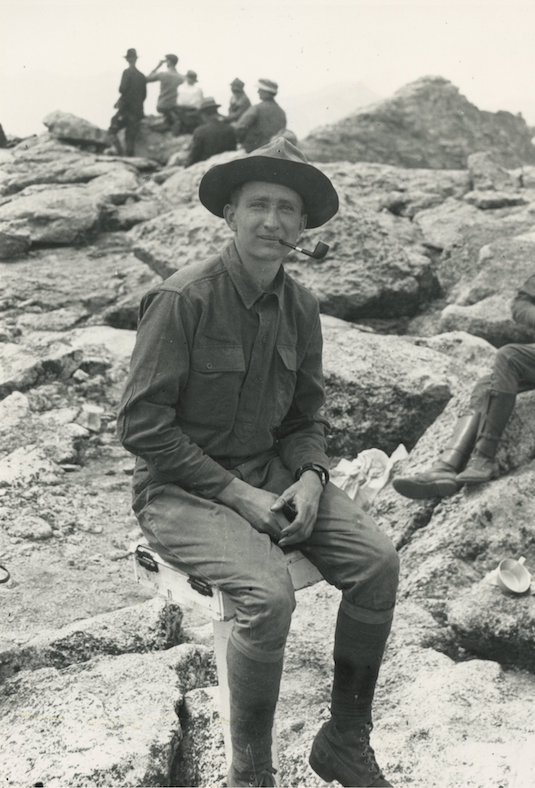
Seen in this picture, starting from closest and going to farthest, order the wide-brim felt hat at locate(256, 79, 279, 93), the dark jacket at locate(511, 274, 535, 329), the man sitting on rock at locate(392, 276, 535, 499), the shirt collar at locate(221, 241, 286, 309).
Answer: the shirt collar at locate(221, 241, 286, 309)
the man sitting on rock at locate(392, 276, 535, 499)
the dark jacket at locate(511, 274, 535, 329)
the wide-brim felt hat at locate(256, 79, 279, 93)

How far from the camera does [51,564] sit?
204 inches

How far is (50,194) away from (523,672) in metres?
9.50

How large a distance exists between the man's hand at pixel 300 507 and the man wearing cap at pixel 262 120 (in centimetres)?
1027

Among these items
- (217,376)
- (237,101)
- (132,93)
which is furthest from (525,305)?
(132,93)

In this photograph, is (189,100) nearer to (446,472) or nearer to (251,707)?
(446,472)

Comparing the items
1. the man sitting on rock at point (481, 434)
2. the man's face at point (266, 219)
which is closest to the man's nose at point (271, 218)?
the man's face at point (266, 219)

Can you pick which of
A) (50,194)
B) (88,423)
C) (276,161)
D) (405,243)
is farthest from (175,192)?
(276,161)

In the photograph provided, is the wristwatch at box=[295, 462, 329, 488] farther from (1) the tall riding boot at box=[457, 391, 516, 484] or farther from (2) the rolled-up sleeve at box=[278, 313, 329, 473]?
(1) the tall riding boot at box=[457, 391, 516, 484]

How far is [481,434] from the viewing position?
5.12m

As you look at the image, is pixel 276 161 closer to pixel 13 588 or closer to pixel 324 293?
pixel 13 588

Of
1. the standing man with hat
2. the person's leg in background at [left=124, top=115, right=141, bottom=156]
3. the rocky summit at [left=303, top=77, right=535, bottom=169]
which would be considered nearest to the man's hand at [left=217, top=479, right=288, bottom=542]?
the rocky summit at [left=303, top=77, right=535, bottom=169]

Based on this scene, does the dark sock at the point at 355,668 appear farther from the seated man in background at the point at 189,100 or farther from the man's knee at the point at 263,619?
the seated man in background at the point at 189,100

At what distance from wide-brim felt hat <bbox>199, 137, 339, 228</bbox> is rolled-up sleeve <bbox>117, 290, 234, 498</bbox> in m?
0.47

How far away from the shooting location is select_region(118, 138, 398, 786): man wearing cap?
2758 mm
